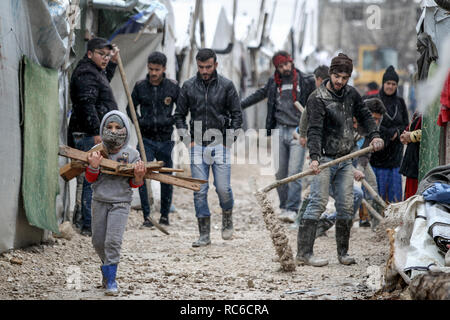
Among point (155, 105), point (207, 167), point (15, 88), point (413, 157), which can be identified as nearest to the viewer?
point (15, 88)

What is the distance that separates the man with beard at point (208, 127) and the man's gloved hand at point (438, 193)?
2831 mm

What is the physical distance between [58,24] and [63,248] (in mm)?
2005

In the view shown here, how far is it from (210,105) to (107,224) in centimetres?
262

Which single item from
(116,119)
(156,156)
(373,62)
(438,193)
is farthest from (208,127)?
(373,62)

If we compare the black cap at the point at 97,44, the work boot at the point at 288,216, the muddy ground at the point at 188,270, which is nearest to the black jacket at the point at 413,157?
the muddy ground at the point at 188,270

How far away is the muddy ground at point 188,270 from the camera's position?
4.89 meters

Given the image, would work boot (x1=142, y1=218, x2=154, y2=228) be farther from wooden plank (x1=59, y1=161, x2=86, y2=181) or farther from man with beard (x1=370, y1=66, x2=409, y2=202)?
wooden plank (x1=59, y1=161, x2=86, y2=181)

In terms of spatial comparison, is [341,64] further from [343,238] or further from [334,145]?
[343,238]

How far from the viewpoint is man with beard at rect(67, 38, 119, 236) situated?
23.6ft

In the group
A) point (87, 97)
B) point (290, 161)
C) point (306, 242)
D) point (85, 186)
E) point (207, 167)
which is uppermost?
point (87, 97)

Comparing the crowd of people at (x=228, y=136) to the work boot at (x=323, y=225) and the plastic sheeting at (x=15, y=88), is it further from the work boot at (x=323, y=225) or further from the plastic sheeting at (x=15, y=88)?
the plastic sheeting at (x=15, y=88)

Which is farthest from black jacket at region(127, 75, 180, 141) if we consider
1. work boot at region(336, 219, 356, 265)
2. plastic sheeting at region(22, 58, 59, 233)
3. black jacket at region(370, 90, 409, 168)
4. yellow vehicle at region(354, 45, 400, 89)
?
yellow vehicle at region(354, 45, 400, 89)

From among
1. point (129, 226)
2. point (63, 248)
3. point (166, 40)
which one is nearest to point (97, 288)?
point (63, 248)

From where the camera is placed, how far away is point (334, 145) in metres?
6.14
